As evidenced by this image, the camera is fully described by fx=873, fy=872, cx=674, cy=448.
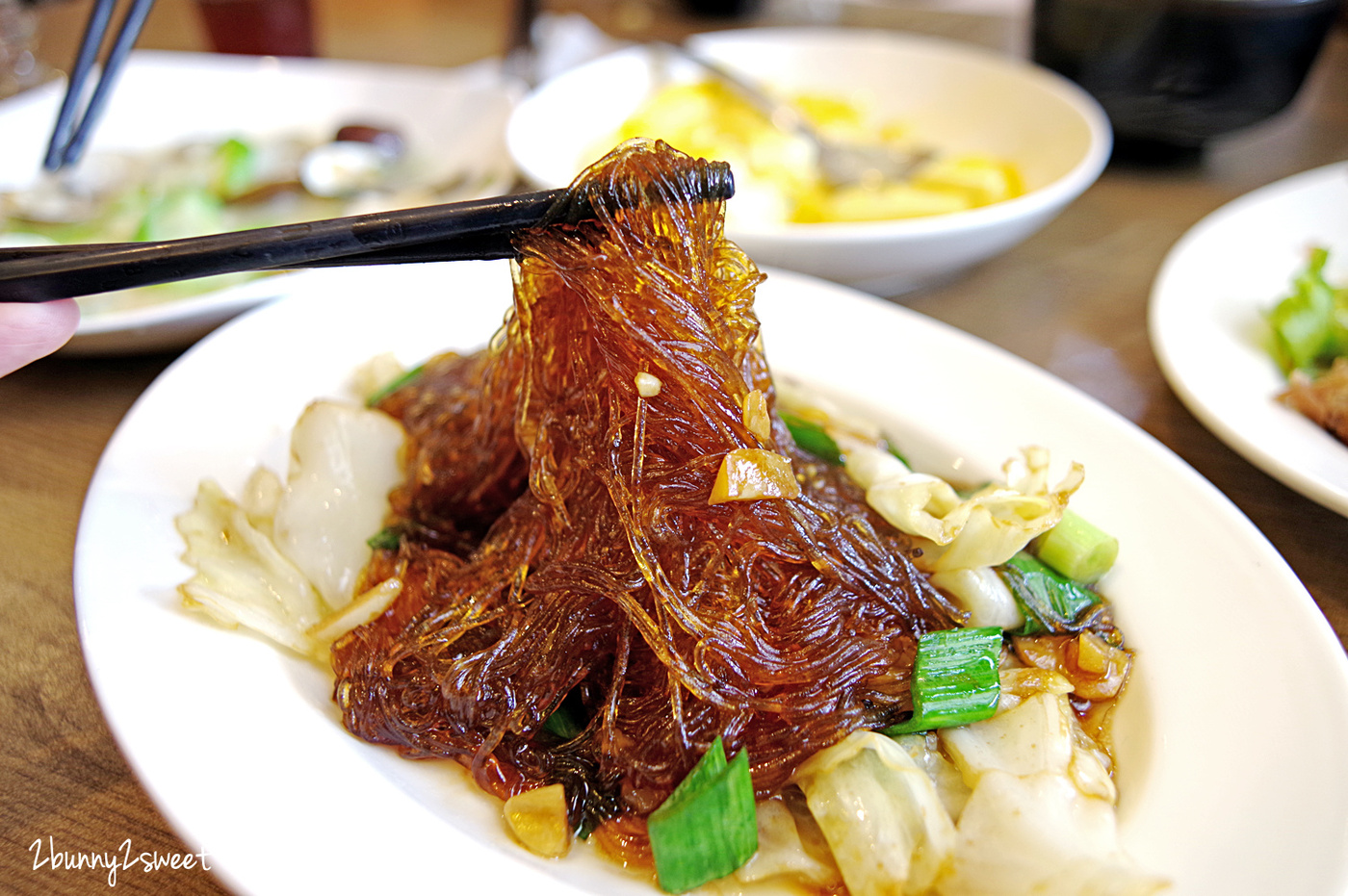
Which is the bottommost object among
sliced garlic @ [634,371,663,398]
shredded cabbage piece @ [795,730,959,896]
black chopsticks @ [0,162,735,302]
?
shredded cabbage piece @ [795,730,959,896]

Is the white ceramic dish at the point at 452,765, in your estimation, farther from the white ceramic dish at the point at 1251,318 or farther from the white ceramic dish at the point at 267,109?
the white ceramic dish at the point at 267,109

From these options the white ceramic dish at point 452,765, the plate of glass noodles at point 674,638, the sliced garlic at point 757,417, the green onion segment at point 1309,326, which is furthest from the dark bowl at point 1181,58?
the sliced garlic at point 757,417

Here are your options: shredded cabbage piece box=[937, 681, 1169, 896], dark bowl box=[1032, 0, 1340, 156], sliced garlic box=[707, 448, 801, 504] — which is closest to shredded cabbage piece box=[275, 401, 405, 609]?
sliced garlic box=[707, 448, 801, 504]

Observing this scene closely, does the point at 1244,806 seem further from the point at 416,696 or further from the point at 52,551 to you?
the point at 52,551

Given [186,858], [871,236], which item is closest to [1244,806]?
[186,858]

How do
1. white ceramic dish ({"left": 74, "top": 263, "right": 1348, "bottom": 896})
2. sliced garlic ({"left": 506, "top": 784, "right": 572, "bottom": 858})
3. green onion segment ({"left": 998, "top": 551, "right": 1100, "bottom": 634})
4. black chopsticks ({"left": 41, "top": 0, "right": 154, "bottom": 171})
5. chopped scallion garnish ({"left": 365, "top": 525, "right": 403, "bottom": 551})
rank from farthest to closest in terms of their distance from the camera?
black chopsticks ({"left": 41, "top": 0, "right": 154, "bottom": 171}), chopped scallion garnish ({"left": 365, "top": 525, "right": 403, "bottom": 551}), green onion segment ({"left": 998, "top": 551, "right": 1100, "bottom": 634}), sliced garlic ({"left": 506, "top": 784, "right": 572, "bottom": 858}), white ceramic dish ({"left": 74, "top": 263, "right": 1348, "bottom": 896})

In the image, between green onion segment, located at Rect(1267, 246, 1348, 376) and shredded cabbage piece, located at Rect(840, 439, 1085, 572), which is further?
green onion segment, located at Rect(1267, 246, 1348, 376)

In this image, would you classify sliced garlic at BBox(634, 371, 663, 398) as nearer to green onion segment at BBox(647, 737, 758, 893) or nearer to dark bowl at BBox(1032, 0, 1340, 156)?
green onion segment at BBox(647, 737, 758, 893)
